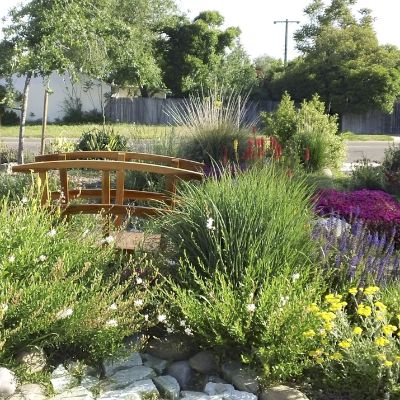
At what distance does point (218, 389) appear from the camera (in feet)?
13.0

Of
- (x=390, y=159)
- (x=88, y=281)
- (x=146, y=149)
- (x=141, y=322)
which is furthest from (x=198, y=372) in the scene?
(x=390, y=159)

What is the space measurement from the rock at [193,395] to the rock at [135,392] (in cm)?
16

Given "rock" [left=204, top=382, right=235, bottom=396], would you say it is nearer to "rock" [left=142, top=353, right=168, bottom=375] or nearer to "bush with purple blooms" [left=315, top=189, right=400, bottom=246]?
"rock" [left=142, top=353, right=168, bottom=375]

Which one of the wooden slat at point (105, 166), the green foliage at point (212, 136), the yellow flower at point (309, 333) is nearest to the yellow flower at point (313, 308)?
the yellow flower at point (309, 333)

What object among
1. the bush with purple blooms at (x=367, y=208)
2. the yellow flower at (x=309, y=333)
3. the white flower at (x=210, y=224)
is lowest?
the yellow flower at (x=309, y=333)

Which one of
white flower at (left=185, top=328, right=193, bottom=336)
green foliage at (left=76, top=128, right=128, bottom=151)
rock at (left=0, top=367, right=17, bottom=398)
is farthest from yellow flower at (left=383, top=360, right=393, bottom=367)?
green foliage at (left=76, top=128, right=128, bottom=151)

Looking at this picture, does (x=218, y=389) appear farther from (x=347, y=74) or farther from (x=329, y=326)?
(x=347, y=74)

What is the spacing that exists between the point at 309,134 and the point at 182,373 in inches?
394

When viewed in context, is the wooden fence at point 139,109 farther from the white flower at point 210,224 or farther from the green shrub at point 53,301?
the green shrub at point 53,301

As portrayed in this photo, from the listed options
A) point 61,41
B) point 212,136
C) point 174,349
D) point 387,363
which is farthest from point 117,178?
point 61,41

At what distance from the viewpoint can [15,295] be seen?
362 cm

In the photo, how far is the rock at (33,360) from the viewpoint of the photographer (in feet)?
12.7

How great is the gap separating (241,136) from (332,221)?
6.50m

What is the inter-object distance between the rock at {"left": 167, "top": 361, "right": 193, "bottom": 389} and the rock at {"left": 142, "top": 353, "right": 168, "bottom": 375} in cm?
4
